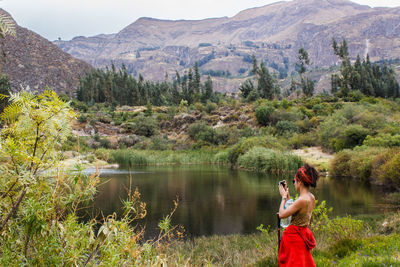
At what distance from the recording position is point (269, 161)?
101ft

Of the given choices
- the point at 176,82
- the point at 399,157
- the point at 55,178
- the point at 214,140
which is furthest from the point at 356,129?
the point at 176,82

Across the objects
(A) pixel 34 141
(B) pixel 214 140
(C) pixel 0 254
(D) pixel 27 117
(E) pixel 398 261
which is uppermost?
(D) pixel 27 117

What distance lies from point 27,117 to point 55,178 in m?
0.59

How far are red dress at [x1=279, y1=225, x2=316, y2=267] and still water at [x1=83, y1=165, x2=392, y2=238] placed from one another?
638 centimetres

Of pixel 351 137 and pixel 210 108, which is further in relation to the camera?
pixel 210 108

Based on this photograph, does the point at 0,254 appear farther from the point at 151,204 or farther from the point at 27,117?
the point at 151,204

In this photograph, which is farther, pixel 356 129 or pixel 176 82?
pixel 176 82

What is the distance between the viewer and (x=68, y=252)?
2826 mm

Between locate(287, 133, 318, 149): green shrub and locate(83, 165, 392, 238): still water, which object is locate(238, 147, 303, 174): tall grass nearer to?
locate(83, 165, 392, 238): still water

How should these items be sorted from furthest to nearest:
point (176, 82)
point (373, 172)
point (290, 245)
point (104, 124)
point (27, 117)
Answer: point (176, 82) < point (104, 124) < point (373, 172) < point (290, 245) < point (27, 117)

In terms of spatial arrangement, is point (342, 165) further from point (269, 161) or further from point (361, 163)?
point (269, 161)

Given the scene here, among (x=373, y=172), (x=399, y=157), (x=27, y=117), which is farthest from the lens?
(x=373, y=172)

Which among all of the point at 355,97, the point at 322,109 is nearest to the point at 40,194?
the point at 322,109

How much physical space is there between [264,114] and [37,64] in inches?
3309
